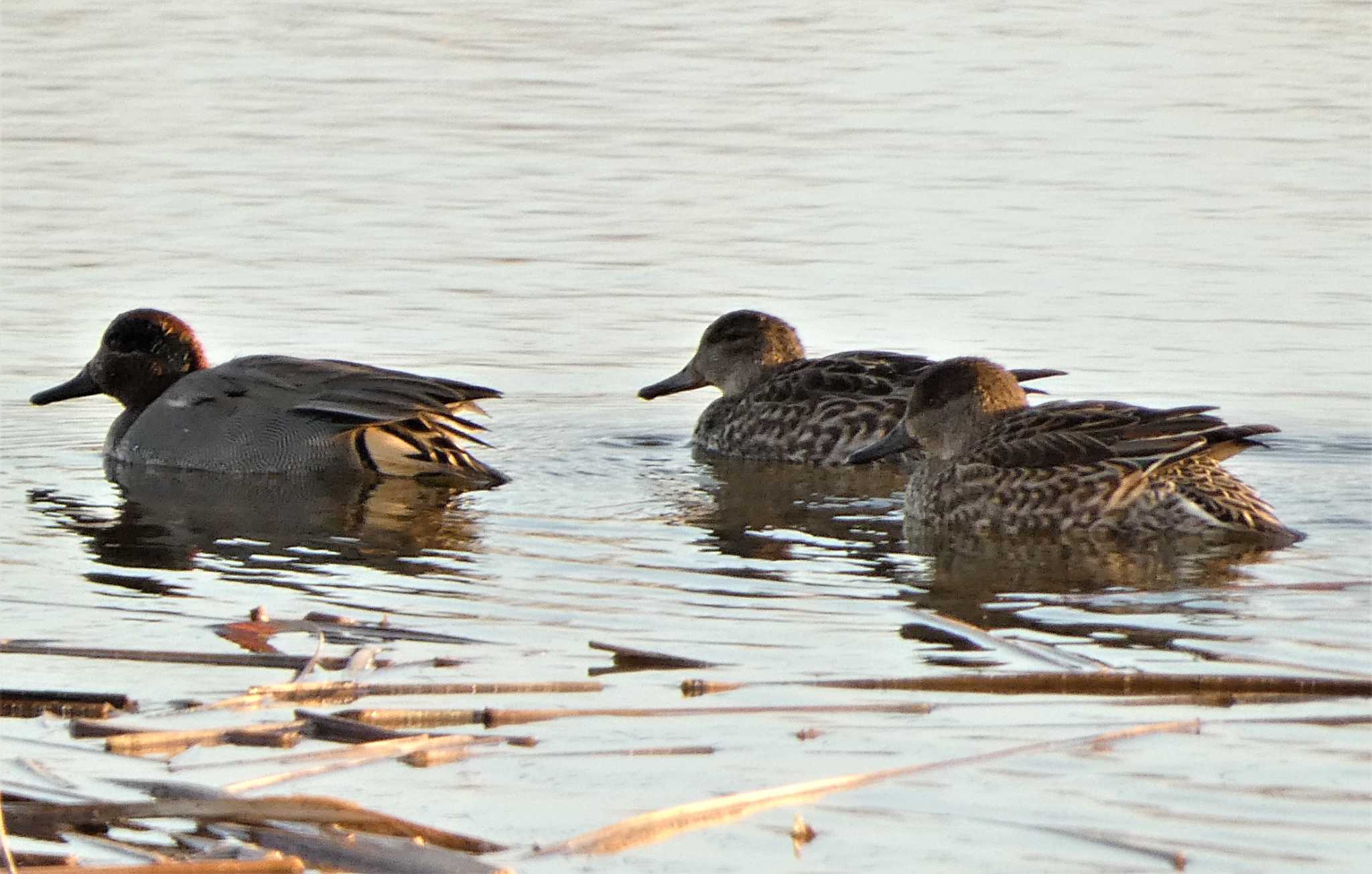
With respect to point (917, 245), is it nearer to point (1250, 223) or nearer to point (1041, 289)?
point (1041, 289)

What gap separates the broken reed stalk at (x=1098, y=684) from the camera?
5766 millimetres

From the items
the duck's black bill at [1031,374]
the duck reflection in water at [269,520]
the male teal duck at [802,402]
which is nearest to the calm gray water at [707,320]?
the duck reflection in water at [269,520]

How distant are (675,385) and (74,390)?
104 inches

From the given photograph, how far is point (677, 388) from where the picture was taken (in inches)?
443

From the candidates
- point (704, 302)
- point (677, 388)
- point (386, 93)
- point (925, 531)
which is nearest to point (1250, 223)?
point (704, 302)

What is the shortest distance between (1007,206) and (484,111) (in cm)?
453

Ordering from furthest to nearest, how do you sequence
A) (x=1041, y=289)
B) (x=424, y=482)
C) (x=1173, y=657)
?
(x=1041, y=289), (x=424, y=482), (x=1173, y=657)

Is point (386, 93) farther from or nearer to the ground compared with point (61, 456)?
farther from the ground

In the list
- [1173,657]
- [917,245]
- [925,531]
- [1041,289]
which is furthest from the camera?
[917,245]

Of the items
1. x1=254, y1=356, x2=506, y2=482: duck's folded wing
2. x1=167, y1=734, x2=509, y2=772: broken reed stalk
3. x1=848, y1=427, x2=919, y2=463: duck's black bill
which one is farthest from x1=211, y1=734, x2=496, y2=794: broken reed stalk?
x1=848, y1=427, x2=919, y2=463: duck's black bill

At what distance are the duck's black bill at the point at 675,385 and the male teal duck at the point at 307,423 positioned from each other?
3.10 ft

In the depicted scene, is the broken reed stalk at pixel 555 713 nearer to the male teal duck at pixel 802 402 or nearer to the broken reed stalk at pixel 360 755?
the broken reed stalk at pixel 360 755

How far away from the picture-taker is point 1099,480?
28.6ft

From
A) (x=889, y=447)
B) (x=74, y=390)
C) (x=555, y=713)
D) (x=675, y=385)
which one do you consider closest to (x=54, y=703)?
(x=555, y=713)
